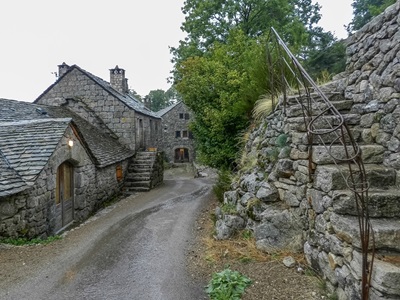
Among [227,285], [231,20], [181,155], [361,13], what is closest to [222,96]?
[227,285]

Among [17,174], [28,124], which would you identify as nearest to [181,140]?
[28,124]

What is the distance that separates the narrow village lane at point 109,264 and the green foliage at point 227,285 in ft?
0.64

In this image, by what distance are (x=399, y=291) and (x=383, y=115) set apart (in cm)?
211

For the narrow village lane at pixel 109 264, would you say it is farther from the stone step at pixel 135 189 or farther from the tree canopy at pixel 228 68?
the stone step at pixel 135 189

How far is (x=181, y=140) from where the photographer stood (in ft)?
89.3

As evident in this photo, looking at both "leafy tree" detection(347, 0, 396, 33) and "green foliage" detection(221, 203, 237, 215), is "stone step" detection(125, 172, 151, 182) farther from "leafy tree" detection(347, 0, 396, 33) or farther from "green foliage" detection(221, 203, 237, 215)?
"leafy tree" detection(347, 0, 396, 33)

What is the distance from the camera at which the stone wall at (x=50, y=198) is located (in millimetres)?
5352

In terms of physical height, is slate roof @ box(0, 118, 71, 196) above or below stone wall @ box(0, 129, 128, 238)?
above

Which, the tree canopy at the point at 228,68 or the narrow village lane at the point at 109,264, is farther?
the tree canopy at the point at 228,68

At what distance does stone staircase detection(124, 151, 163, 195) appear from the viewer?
1244cm

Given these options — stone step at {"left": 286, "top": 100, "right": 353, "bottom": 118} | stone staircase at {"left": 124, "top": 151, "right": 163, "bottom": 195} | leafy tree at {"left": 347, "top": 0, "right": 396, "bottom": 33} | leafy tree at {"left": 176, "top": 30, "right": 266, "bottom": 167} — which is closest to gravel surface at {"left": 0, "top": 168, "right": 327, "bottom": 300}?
stone step at {"left": 286, "top": 100, "right": 353, "bottom": 118}

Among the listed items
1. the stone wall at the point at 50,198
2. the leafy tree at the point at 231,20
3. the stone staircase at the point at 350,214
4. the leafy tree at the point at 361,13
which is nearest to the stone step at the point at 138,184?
the stone wall at the point at 50,198

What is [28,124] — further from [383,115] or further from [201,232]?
[383,115]

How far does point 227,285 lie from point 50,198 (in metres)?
5.45
